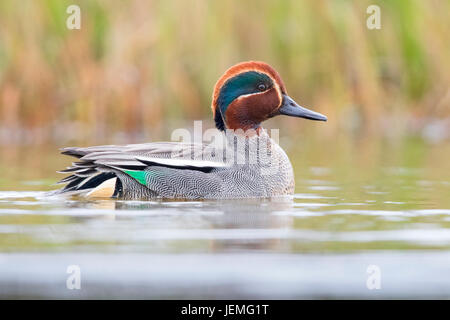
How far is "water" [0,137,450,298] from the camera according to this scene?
4.84 meters

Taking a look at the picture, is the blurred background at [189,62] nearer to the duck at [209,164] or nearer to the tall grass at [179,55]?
the tall grass at [179,55]

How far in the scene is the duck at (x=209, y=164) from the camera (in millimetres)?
7578

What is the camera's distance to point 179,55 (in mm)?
12367

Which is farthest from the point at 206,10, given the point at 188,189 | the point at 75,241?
the point at 75,241

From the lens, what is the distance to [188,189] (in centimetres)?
760

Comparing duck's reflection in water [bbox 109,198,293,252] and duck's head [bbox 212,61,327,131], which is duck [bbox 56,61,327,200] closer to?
duck's head [bbox 212,61,327,131]

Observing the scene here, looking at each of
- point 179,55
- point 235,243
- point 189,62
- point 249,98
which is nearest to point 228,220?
point 235,243

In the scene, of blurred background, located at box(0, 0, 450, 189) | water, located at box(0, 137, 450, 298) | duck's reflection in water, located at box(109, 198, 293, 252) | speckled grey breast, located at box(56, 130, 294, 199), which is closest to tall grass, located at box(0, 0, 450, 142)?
blurred background, located at box(0, 0, 450, 189)

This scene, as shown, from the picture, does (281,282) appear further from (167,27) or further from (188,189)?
(167,27)

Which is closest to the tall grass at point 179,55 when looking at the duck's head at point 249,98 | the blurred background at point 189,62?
the blurred background at point 189,62

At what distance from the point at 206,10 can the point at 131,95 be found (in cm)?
156

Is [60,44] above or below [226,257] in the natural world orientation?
above
